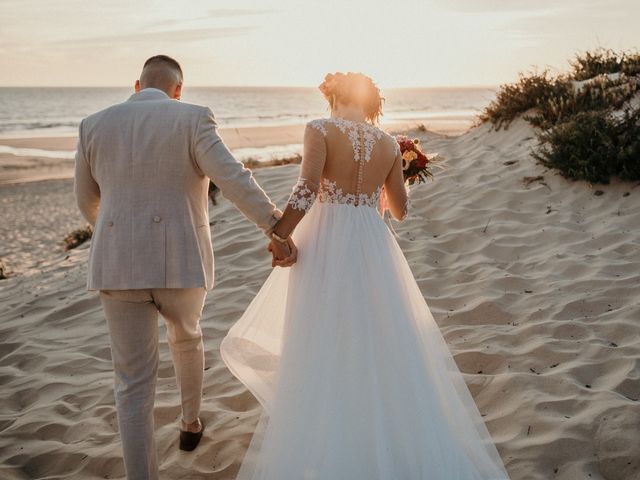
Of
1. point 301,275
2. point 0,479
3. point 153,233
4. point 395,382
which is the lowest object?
point 0,479

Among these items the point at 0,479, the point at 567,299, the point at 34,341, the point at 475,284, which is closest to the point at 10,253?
the point at 34,341

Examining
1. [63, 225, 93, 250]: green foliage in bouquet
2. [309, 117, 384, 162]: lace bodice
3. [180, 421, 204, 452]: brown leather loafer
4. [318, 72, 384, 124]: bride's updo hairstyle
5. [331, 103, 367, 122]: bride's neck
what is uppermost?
[318, 72, 384, 124]: bride's updo hairstyle

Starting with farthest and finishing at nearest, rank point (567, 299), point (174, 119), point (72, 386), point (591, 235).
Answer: point (591, 235)
point (567, 299)
point (72, 386)
point (174, 119)

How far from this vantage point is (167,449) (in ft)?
12.5

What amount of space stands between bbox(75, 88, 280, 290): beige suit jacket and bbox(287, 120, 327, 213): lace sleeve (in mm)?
419

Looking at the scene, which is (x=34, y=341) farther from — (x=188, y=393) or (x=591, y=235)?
(x=591, y=235)

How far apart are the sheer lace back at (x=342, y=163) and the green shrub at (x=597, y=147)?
14.0ft

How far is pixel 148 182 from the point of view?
3162 mm

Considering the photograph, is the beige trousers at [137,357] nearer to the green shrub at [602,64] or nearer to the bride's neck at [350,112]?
the bride's neck at [350,112]

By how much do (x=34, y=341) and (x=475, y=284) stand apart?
3980 mm

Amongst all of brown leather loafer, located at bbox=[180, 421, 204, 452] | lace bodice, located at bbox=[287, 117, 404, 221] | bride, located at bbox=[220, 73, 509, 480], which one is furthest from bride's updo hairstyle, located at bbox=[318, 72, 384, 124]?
brown leather loafer, located at bbox=[180, 421, 204, 452]

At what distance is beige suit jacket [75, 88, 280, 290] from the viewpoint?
3.15 meters

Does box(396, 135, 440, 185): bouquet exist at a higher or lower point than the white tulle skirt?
higher

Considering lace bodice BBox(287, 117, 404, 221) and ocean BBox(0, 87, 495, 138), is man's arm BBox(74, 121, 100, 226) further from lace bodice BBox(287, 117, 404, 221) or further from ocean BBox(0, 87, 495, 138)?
ocean BBox(0, 87, 495, 138)
